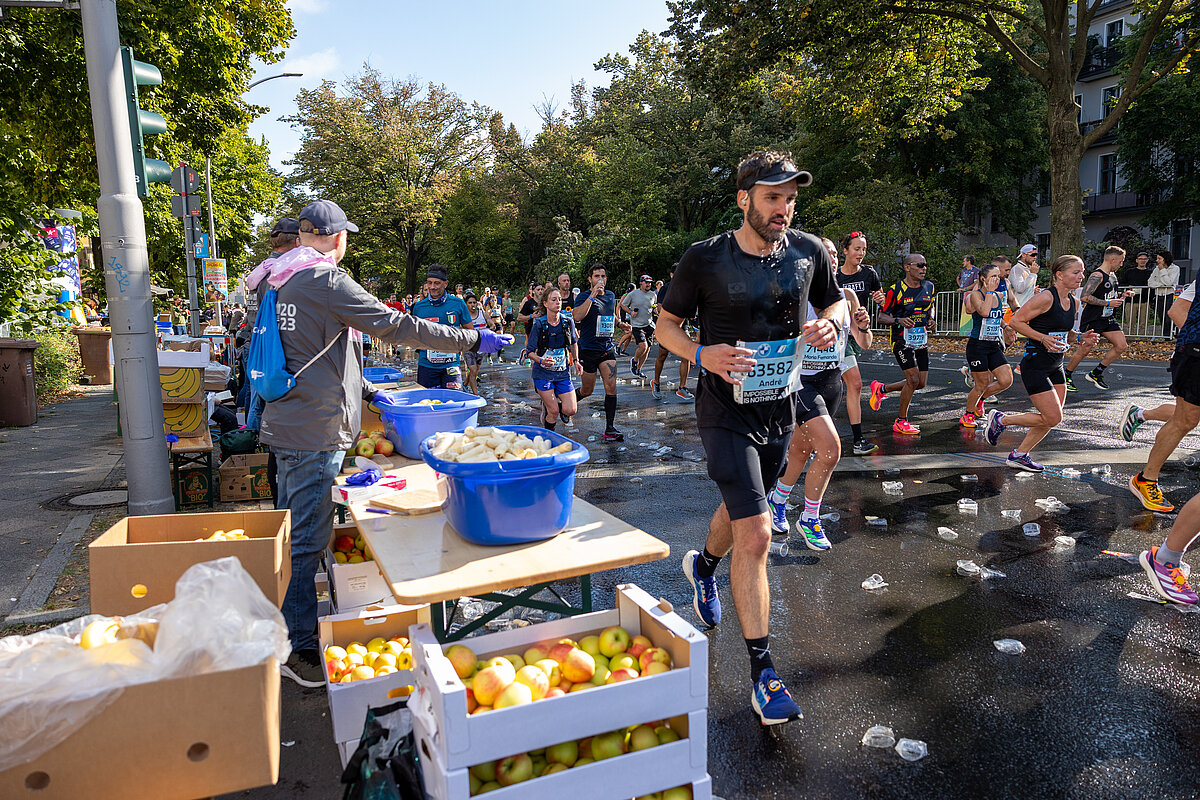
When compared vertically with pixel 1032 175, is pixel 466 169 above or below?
above

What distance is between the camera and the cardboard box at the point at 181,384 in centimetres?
709

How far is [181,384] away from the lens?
717 centimetres

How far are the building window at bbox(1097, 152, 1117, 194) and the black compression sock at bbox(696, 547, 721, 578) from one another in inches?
1835

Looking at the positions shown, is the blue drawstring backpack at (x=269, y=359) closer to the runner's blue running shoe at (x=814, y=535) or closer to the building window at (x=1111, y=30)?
the runner's blue running shoe at (x=814, y=535)

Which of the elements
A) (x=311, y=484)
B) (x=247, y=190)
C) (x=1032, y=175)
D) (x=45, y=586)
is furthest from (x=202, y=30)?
(x=1032, y=175)

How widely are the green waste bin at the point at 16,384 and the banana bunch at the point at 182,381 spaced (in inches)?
257

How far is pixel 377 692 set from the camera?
311 centimetres

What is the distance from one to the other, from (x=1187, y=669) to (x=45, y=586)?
21.4 ft

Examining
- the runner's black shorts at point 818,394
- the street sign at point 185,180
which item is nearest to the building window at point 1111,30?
the street sign at point 185,180

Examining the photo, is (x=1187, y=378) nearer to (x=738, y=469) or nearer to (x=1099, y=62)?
(x=738, y=469)

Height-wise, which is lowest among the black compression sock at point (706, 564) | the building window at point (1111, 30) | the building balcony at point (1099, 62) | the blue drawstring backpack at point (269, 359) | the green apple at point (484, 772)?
the green apple at point (484, 772)

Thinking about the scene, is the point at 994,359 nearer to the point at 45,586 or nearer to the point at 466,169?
the point at 45,586

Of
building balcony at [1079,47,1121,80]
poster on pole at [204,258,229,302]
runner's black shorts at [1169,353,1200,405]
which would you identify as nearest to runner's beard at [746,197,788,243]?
runner's black shorts at [1169,353,1200,405]

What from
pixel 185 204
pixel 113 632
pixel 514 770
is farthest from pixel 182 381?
pixel 185 204
